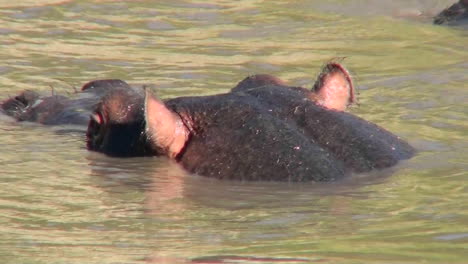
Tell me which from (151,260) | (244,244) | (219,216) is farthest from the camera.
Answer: (219,216)

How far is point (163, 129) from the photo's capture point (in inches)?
239

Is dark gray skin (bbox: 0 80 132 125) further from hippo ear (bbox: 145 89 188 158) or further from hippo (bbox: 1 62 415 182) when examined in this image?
hippo ear (bbox: 145 89 188 158)

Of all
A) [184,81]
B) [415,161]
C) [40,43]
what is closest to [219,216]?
[415,161]

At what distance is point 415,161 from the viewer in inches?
251

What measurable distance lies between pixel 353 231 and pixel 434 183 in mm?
1280

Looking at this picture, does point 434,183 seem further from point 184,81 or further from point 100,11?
point 100,11

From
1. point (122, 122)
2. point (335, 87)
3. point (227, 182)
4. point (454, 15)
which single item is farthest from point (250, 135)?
point (454, 15)

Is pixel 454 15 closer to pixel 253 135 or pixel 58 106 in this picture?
pixel 58 106

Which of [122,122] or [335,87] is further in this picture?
[335,87]

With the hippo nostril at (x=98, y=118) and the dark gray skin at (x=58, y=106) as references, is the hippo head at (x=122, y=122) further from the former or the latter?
the dark gray skin at (x=58, y=106)

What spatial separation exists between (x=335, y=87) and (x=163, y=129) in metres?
1.15

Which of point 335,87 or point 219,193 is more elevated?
point 335,87

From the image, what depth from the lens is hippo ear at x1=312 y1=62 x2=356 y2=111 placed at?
669 cm

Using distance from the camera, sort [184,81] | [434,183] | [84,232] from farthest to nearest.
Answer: [184,81], [434,183], [84,232]
